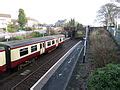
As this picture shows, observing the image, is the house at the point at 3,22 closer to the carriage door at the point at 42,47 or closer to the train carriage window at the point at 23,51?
the carriage door at the point at 42,47

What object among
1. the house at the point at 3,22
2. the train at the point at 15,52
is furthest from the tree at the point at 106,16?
the train at the point at 15,52

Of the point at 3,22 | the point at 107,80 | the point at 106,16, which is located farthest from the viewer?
the point at 3,22

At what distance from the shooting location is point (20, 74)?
16.2m

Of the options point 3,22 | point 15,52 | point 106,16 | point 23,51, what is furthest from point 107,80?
point 3,22

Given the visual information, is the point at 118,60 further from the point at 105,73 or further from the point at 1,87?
the point at 1,87

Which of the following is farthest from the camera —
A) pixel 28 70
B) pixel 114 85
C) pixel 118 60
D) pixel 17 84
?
pixel 28 70

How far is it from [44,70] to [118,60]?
7713 millimetres

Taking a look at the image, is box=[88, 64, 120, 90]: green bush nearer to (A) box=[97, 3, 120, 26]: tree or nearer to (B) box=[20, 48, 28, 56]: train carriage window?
(B) box=[20, 48, 28, 56]: train carriage window

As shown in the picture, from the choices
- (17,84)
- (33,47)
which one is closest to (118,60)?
(17,84)

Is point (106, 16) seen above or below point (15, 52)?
above

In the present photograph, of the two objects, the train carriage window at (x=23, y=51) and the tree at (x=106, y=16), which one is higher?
the tree at (x=106, y=16)

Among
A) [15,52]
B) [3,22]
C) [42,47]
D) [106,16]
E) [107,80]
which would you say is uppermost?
[106,16]

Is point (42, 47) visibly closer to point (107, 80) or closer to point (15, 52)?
point (15, 52)

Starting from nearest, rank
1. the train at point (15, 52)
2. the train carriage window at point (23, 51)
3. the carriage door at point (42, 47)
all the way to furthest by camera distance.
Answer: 1. the train at point (15, 52)
2. the train carriage window at point (23, 51)
3. the carriage door at point (42, 47)
